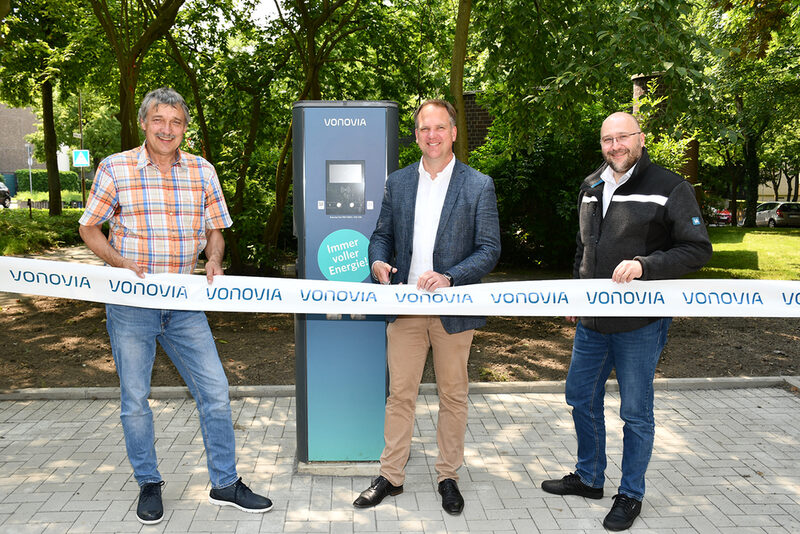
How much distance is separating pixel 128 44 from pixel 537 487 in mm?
Answer: 8911

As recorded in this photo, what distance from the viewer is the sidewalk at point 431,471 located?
3.55 m

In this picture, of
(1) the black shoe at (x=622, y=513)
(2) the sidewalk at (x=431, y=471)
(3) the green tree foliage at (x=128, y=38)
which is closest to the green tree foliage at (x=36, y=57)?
(3) the green tree foliage at (x=128, y=38)

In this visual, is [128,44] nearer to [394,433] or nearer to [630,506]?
[394,433]

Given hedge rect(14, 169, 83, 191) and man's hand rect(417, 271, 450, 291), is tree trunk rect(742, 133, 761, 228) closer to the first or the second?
man's hand rect(417, 271, 450, 291)

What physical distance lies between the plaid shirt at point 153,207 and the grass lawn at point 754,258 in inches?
414

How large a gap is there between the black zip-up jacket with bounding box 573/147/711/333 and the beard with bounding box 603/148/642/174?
31 millimetres

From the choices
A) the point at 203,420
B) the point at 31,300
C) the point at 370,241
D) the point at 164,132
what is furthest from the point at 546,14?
the point at 31,300

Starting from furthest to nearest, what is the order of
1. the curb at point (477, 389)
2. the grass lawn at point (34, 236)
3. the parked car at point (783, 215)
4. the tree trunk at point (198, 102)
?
the parked car at point (783, 215) < the grass lawn at point (34, 236) < the tree trunk at point (198, 102) < the curb at point (477, 389)

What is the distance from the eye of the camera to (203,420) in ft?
11.9

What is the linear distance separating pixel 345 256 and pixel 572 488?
1.86 metres

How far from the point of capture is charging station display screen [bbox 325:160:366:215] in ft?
12.8

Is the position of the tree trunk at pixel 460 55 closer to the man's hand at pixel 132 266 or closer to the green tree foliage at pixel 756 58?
the man's hand at pixel 132 266

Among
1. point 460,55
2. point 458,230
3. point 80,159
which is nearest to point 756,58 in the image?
point 460,55

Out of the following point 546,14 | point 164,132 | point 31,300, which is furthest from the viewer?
point 31,300
